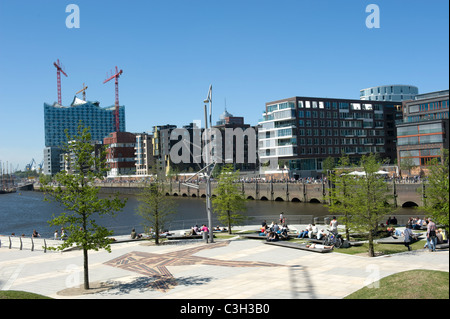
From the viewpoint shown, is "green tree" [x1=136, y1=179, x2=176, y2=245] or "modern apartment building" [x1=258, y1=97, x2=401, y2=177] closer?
"green tree" [x1=136, y1=179, x2=176, y2=245]

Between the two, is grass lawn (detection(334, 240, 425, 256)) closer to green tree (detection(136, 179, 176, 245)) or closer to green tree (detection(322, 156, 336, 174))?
green tree (detection(136, 179, 176, 245))

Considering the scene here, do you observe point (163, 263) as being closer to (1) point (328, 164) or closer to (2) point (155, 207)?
(2) point (155, 207)

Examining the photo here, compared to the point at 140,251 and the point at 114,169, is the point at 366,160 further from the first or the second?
the point at 114,169

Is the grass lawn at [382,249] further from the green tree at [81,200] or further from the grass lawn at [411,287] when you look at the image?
the green tree at [81,200]

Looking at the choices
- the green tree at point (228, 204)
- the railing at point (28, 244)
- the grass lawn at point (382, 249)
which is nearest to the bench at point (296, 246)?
the grass lawn at point (382, 249)

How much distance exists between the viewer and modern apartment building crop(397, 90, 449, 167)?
3105 inches

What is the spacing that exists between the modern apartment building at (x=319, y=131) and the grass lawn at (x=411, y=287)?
8955 cm

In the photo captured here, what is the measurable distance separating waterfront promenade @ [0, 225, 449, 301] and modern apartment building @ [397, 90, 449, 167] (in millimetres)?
Result: 64040

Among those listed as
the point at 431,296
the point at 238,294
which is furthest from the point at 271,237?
the point at 431,296

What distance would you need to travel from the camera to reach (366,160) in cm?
2677

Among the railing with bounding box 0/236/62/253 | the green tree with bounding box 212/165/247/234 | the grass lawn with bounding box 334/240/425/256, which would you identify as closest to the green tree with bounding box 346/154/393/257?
the grass lawn with bounding box 334/240/425/256

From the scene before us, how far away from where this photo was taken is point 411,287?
12.7m
